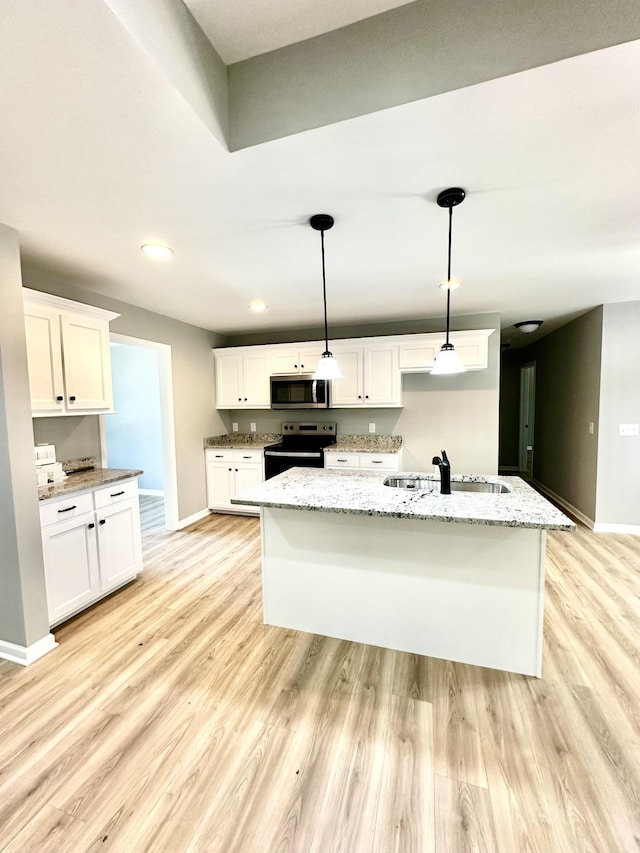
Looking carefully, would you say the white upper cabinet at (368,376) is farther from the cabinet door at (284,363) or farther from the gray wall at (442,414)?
the cabinet door at (284,363)

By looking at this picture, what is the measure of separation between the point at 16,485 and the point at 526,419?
7008mm

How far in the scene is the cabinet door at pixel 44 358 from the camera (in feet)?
7.32

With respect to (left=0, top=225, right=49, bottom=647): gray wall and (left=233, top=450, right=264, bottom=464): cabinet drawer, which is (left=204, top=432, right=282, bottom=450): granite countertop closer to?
(left=233, top=450, right=264, bottom=464): cabinet drawer

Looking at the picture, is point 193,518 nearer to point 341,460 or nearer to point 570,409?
point 341,460

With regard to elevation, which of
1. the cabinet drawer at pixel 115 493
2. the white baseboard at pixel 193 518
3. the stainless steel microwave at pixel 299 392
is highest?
the stainless steel microwave at pixel 299 392

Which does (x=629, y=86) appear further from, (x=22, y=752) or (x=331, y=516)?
(x=22, y=752)

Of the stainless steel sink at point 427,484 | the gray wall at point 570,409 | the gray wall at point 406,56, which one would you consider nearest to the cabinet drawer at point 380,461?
the stainless steel sink at point 427,484

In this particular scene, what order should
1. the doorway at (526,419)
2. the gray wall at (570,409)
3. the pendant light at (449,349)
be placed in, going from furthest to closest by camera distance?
the doorway at (526,419) → the gray wall at (570,409) → the pendant light at (449,349)

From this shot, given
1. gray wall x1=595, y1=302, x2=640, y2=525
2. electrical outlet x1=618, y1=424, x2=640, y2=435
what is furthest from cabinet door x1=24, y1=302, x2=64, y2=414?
electrical outlet x1=618, y1=424, x2=640, y2=435

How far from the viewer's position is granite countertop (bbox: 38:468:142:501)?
222cm

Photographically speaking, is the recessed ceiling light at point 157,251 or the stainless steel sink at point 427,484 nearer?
the recessed ceiling light at point 157,251

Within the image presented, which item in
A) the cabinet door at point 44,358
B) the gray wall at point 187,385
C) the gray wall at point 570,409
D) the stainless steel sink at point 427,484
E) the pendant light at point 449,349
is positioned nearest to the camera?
the pendant light at point 449,349

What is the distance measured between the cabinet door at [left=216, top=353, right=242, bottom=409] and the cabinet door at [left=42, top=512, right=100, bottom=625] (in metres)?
2.39

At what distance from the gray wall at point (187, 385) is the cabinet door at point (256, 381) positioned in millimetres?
497
